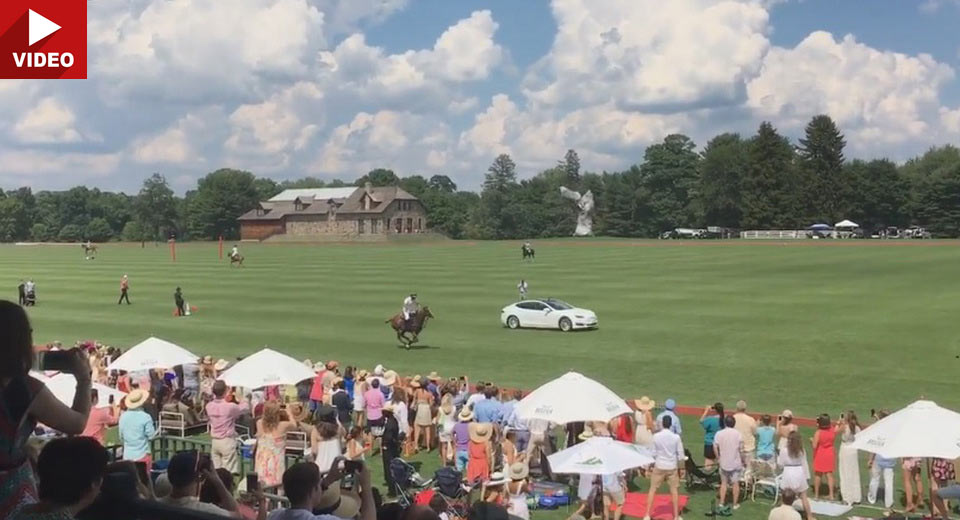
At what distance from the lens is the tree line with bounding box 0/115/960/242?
404ft

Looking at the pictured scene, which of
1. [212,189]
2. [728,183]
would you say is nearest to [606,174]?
[728,183]

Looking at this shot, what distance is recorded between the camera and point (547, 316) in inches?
1296

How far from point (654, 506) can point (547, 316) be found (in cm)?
1943

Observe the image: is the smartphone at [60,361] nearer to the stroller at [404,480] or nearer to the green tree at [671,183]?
the stroller at [404,480]

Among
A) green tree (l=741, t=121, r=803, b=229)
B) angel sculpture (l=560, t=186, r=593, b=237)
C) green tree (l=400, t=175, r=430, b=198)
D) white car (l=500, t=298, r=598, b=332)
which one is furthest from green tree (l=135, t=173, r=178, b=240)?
white car (l=500, t=298, r=598, b=332)

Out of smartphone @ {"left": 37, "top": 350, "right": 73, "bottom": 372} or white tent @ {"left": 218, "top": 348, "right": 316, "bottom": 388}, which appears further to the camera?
white tent @ {"left": 218, "top": 348, "right": 316, "bottom": 388}

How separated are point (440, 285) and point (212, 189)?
12234 cm

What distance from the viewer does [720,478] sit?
14.3 meters

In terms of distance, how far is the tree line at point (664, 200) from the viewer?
123m

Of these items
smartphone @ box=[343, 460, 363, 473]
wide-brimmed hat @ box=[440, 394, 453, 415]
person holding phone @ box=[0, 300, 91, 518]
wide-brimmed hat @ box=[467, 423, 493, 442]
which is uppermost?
person holding phone @ box=[0, 300, 91, 518]

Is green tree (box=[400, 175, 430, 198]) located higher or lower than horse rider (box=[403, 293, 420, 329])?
higher

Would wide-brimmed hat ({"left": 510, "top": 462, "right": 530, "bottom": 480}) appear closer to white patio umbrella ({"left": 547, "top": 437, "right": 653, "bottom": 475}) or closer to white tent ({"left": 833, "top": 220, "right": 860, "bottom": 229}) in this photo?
white patio umbrella ({"left": 547, "top": 437, "right": 653, "bottom": 475})

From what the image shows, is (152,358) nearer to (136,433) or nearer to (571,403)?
(136,433)

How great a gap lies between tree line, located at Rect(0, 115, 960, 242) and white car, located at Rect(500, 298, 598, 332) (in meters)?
97.8
